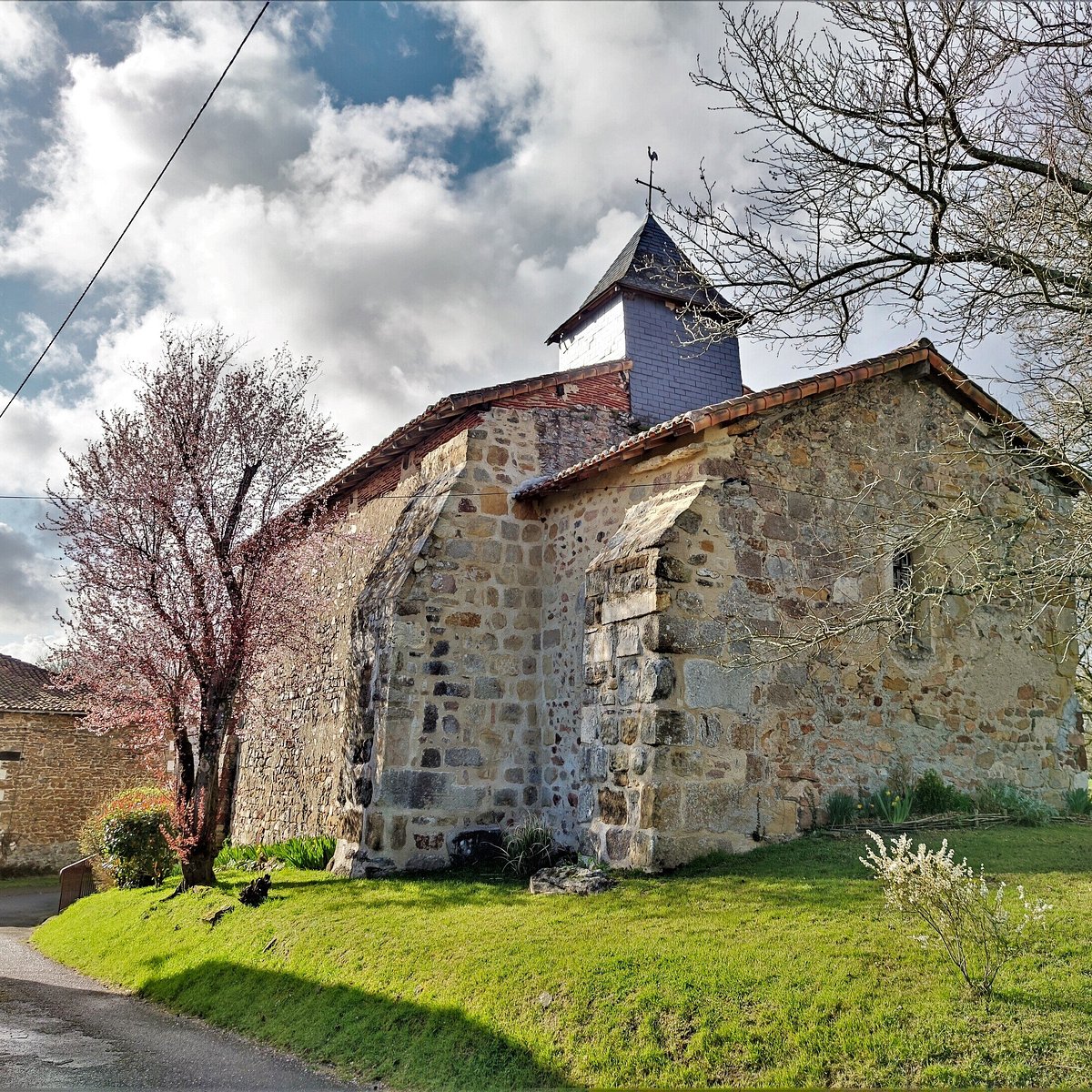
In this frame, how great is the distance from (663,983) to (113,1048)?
3833 millimetres

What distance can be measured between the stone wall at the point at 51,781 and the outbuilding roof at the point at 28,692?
7.1 inches

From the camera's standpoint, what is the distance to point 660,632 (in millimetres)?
7293

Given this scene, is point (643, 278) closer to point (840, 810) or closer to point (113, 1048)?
point (840, 810)

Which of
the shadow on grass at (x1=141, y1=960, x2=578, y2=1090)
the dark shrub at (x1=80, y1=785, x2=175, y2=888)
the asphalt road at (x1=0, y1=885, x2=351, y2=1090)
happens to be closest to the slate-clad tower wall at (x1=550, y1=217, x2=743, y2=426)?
the shadow on grass at (x1=141, y1=960, x2=578, y2=1090)

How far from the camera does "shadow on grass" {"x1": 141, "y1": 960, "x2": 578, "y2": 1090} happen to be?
14.9 feet

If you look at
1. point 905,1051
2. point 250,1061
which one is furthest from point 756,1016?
point 250,1061

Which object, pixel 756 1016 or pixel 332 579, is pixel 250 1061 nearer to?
pixel 756 1016

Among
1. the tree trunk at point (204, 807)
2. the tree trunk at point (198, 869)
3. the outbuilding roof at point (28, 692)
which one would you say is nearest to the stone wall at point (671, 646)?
the tree trunk at point (204, 807)

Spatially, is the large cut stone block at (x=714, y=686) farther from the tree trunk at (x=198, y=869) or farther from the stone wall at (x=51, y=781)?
the stone wall at (x=51, y=781)

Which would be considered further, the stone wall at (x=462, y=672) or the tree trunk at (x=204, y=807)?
the tree trunk at (x=204, y=807)

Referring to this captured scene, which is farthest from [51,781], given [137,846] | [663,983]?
[663,983]

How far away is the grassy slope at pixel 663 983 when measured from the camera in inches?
154

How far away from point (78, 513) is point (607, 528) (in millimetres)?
6382

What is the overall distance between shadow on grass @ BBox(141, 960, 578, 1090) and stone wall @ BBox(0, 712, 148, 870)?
14559 mm
